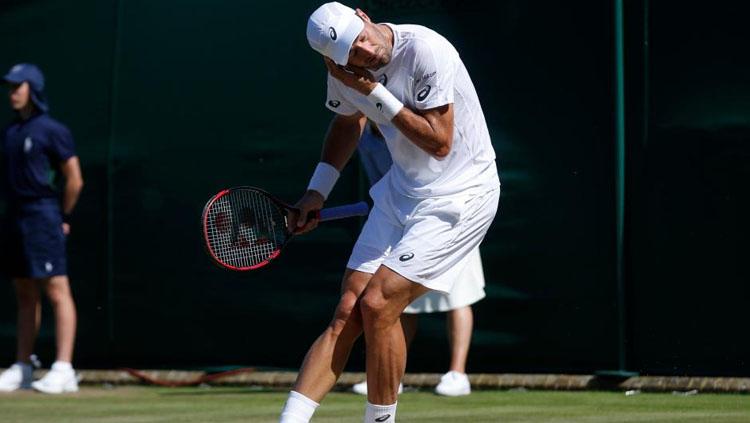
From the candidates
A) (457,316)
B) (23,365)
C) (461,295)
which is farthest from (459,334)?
(23,365)

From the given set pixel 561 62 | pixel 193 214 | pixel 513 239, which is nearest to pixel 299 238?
pixel 193 214

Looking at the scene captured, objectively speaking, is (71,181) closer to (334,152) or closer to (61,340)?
(61,340)

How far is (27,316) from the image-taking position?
9.10 metres

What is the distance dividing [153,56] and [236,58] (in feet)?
1.89

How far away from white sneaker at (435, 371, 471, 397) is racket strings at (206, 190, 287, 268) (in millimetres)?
2609

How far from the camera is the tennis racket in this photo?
5.90m

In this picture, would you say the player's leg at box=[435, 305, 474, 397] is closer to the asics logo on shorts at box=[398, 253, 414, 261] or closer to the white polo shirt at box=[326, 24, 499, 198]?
the white polo shirt at box=[326, 24, 499, 198]

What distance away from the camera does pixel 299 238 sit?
938 cm

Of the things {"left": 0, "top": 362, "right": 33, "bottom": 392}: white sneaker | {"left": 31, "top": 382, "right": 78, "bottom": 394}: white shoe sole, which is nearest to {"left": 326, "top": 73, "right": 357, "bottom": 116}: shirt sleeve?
{"left": 31, "top": 382, "right": 78, "bottom": 394}: white shoe sole

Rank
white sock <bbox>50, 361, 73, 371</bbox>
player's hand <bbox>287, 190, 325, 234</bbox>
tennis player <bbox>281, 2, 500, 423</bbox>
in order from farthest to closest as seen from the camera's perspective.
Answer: white sock <bbox>50, 361, 73, 371</bbox>
player's hand <bbox>287, 190, 325, 234</bbox>
tennis player <bbox>281, 2, 500, 423</bbox>

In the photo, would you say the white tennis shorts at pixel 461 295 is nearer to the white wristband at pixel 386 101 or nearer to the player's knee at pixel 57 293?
the player's knee at pixel 57 293

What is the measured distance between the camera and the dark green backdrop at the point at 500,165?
8.31 metres

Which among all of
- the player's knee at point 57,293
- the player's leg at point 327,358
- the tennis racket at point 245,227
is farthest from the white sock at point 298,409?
the player's knee at point 57,293

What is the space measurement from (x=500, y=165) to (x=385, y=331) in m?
3.61
